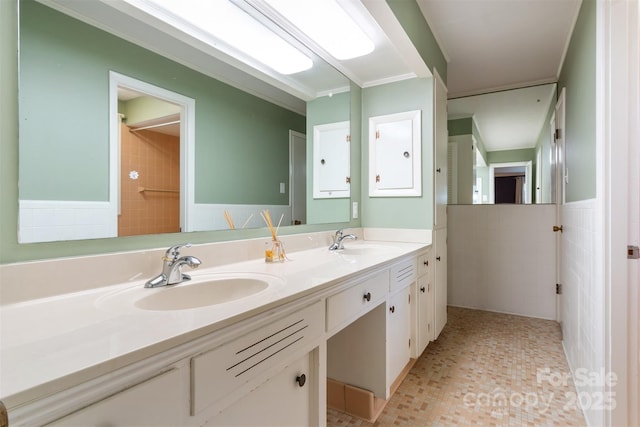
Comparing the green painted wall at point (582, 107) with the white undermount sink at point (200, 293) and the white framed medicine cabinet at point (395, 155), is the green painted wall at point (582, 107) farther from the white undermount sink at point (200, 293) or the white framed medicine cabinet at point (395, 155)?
the white undermount sink at point (200, 293)

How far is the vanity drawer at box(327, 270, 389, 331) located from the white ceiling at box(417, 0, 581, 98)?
1695mm

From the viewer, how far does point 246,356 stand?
751 mm

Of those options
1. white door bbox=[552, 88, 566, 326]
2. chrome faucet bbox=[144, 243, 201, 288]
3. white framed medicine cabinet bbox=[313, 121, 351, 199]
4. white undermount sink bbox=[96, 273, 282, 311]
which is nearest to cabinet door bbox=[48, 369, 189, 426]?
white undermount sink bbox=[96, 273, 282, 311]

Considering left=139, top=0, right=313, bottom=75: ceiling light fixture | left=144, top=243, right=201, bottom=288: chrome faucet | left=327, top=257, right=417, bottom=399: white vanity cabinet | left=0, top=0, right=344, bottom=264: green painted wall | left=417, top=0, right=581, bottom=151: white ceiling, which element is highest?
left=417, top=0, right=581, bottom=151: white ceiling

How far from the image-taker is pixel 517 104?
3.21m

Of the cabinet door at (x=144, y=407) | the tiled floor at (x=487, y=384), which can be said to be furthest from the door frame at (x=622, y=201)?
the cabinet door at (x=144, y=407)

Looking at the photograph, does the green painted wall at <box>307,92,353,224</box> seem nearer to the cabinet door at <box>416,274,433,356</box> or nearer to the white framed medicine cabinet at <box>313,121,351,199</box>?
the white framed medicine cabinet at <box>313,121,351,199</box>

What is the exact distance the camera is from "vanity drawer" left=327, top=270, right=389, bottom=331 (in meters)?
1.12

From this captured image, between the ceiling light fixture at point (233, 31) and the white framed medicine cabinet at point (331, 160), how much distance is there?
471mm

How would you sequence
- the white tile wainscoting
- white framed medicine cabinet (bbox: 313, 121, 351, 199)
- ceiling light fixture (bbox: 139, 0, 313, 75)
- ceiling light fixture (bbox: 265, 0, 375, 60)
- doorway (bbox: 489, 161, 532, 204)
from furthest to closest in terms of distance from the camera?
1. doorway (bbox: 489, 161, 532, 204)
2. white framed medicine cabinet (bbox: 313, 121, 351, 199)
3. ceiling light fixture (bbox: 265, 0, 375, 60)
4. the white tile wainscoting
5. ceiling light fixture (bbox: 139, 0, 313, 75)

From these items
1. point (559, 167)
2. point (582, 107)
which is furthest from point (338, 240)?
point (559, 167)

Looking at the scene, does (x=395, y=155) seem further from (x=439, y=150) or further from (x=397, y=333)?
(x=397, y=333)

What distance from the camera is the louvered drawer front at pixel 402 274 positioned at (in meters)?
1.63

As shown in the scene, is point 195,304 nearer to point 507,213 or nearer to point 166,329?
point 166,329
